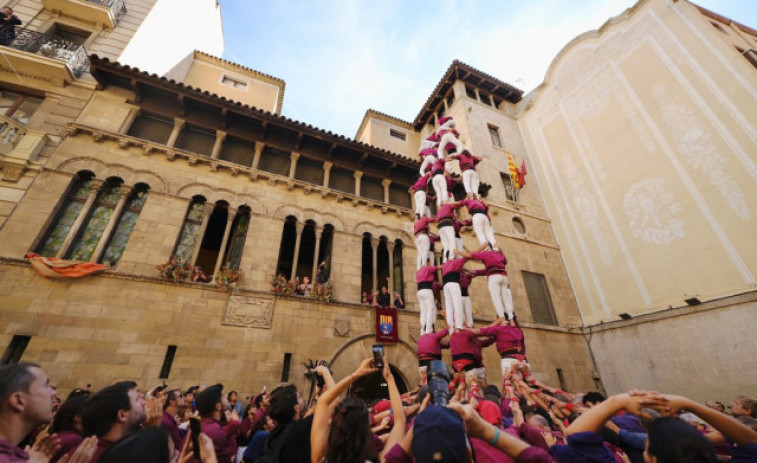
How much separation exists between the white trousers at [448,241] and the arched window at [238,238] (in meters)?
6.12

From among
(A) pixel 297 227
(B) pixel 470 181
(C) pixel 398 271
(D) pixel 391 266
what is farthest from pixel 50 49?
(B) pixel 470 181

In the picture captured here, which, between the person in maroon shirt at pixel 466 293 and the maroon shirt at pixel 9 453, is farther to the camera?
the person in maroon shirt at pixel 466 293

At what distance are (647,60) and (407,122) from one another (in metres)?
12.6

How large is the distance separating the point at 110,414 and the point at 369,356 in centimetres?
794

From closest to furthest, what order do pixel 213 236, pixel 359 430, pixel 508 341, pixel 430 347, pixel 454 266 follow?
pixel 359 430, pixel 508 341, pixel 430 347, pixel 454 266, pixel 213 236

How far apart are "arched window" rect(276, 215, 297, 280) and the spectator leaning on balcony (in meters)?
9.80

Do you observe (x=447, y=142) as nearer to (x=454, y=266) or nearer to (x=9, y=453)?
(x=454, y=266)

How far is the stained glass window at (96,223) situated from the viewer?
8.09 m

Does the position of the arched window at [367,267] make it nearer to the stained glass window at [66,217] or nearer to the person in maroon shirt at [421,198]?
the person in maroon shirt at [421,198]

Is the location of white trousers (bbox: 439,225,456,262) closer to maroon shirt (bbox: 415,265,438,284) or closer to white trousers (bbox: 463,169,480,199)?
maroon shirt (bbox: 415,265,438,284)

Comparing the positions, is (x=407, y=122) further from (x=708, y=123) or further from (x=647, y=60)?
(x=708, y=123)

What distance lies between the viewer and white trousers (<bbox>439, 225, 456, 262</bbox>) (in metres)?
6.90

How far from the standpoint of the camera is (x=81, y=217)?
8.19 m

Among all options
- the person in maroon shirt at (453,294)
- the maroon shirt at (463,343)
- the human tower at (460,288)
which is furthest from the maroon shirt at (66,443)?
the person in maroon shirt at (453,294)
